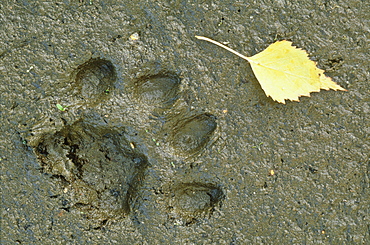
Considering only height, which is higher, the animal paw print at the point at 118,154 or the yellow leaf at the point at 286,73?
the yellow leaf at the point at 286,73

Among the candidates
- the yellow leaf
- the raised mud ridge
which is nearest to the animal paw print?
the raised mud ridge

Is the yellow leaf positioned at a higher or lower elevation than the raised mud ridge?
higher

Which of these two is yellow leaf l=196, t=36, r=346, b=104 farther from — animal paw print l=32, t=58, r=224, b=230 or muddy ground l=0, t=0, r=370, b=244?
animal paw print l=32, t=58, r=224, b=230

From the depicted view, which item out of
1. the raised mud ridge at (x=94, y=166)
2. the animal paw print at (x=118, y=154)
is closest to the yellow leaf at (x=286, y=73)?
the animal paw print at (x=118, y=154)

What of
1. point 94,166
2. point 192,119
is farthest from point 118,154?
point 192,119

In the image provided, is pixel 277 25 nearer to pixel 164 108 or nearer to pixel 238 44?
pixel 238 44

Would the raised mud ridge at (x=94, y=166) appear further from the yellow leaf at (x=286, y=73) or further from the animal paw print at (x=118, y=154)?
the yellow leaf at (x=286, y=73)
